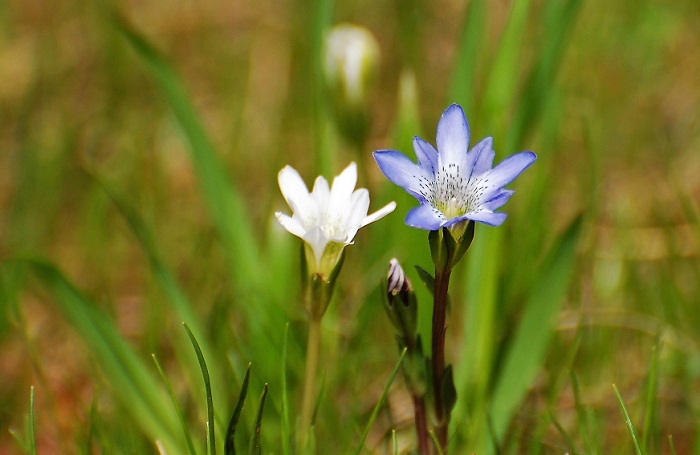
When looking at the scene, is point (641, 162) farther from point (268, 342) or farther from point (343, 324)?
point (268, 342)

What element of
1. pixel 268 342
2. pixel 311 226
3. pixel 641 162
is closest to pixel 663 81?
pixel 641 162

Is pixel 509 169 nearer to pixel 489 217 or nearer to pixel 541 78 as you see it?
pixel 489 217

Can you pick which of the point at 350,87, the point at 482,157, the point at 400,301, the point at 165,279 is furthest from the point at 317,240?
the point at 350,87

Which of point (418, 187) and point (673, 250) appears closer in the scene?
point (418, 187)

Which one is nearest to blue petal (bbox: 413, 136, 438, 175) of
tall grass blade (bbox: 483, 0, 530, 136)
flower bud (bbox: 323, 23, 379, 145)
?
tall grass blade (bbox: 483, 0, 530, 136)

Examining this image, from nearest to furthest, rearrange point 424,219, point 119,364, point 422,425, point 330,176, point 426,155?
point 424,219
point 426,155
point 422,425
point 119,364
point 330,176

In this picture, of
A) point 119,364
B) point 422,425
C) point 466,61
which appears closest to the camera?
point 422,425
